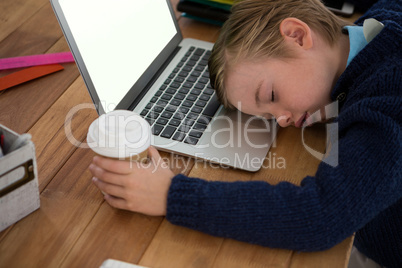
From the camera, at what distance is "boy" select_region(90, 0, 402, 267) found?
2.19 ft

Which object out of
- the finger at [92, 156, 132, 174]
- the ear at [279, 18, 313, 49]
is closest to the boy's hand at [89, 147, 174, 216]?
the finger at [92, 156, 132, 174]

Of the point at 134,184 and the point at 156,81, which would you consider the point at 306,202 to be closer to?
the point at 134,184

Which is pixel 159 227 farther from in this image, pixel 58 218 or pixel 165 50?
pixel 165 50

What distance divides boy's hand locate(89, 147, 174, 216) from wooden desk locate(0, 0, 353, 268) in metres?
0.02

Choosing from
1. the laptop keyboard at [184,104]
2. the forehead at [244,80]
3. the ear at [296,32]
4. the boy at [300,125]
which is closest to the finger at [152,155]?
the boy at [300,125]

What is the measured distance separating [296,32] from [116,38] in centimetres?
38

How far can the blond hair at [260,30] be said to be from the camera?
897 mm

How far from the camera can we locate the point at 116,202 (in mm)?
722

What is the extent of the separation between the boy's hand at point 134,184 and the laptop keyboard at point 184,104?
144 mm

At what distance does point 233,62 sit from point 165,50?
A: 217 millimetres

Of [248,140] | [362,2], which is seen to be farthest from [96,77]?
[362,2]

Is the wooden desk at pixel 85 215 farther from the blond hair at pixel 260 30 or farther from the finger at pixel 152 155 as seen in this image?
the blond hair at pixel 260 30

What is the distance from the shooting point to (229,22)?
976 mm

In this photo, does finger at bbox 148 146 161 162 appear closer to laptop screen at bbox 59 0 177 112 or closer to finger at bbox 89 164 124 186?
finger at bbox 89 164 124 186
